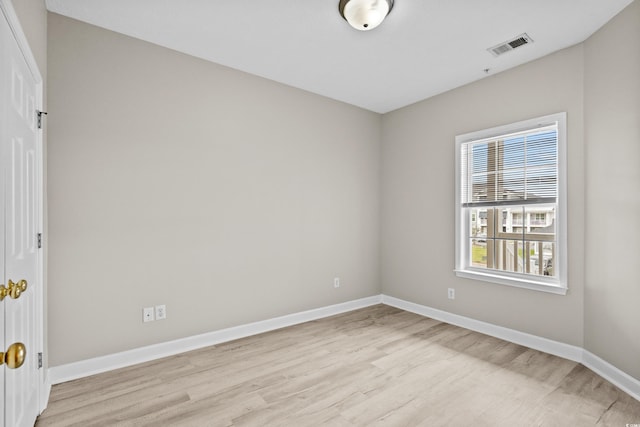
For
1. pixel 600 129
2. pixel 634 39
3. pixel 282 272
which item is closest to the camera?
pixel 634 39

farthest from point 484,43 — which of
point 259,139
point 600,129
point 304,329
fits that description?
point 304,329

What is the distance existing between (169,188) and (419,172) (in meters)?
2.94

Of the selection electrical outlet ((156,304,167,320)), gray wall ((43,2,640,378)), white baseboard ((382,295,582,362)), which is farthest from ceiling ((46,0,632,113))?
white baseboard ((382,295,582,362))

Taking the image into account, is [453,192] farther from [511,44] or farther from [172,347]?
[172,347]

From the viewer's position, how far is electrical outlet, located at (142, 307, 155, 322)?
2795 millimetres

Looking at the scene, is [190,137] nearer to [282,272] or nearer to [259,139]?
[259,139]

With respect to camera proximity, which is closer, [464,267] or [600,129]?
[600,129]

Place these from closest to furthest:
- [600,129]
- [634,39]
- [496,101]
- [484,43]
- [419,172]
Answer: [634,39] → [600,129] → [484,43] → [496,101] → [419,172]

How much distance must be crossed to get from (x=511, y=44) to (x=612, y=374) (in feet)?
9.04

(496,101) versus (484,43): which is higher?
(484,43)

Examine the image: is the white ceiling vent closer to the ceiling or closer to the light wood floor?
the ceiling

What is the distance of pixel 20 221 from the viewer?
1.68m

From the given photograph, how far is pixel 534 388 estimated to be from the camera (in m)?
2.39

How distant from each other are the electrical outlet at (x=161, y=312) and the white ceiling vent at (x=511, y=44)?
3.71 meters
